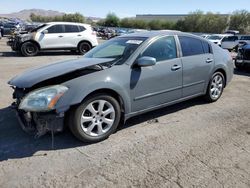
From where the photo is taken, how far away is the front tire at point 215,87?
563 centimetres

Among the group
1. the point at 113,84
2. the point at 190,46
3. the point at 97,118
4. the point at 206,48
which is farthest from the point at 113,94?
the point at 206,48

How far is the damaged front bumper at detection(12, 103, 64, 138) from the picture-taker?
3.50 meters

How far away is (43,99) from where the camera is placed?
349 centimetres

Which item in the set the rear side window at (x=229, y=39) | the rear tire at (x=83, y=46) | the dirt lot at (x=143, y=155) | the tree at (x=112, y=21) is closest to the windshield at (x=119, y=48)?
the dirt lot at (x=143, y=155)

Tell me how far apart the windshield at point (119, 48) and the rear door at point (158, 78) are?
8.7 inches

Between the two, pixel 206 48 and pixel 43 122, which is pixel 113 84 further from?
pixel 206 48

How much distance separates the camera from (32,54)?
46.2ft

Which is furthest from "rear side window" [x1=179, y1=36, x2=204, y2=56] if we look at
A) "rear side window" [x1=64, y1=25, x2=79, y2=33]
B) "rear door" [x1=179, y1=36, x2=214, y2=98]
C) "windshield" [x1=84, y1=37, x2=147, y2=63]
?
"rear side window" [x1=64, y1=25, x2=79, y2=33]

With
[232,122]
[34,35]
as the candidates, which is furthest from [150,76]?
[34,35]

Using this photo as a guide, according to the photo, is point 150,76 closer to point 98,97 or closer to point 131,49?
point 131,49

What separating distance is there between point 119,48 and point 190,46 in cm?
143

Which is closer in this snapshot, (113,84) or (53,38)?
(113,84)

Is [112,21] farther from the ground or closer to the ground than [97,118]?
farther from the ground

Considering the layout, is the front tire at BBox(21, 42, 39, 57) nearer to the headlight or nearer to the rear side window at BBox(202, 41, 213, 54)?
the rear side window at BBox(202, 41, 213, 54)
